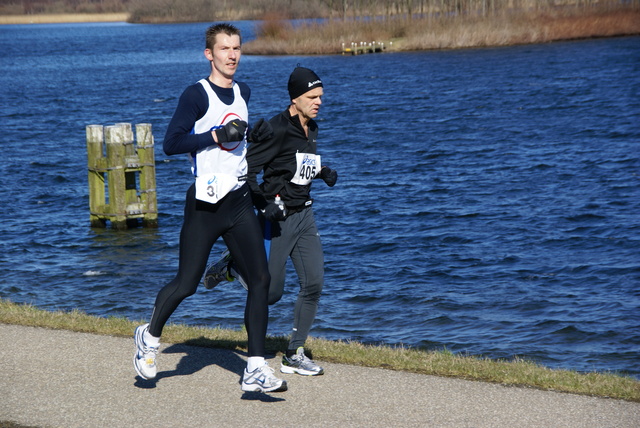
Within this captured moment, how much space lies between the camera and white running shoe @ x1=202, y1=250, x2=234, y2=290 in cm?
609

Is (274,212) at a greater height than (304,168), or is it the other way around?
(304,168)

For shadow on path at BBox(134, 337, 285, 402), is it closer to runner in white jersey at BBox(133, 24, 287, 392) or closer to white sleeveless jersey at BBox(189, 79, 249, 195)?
runner in white jersey at BBox(133, 24, 287, 392)

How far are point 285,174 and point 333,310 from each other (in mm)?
5988

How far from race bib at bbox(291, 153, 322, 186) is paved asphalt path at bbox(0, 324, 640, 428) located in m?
1.37

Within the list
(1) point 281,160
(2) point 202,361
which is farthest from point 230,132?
(2) point 202,361

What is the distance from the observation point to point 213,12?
15850 centimetres

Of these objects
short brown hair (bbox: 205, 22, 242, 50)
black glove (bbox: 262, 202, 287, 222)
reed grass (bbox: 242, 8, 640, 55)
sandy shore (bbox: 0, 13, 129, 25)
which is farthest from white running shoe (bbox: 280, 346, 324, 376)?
sandy shore (bbox: 0, 13, 129, 25)

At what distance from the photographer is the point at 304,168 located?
247 inches

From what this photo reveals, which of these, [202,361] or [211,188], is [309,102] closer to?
[211,188]

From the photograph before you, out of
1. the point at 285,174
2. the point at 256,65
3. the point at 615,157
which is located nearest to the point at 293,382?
the point at 285,174

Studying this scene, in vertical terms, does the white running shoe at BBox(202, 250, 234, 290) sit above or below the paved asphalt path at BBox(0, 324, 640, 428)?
above

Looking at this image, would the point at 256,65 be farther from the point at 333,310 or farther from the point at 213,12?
the point at 213,12

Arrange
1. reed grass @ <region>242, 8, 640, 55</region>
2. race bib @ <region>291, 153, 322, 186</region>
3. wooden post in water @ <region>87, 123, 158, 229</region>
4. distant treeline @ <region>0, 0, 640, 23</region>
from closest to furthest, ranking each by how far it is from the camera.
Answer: race bib @ <region>291, 153, 322, 186</region> → wooden post in water @ <region>87, 123, 158, 229</region> → reed grass @ <region>242, 8, 640, 55</region> → distant treeline @ <region>0, 0, 640, 23</region>

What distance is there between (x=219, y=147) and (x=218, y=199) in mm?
325
